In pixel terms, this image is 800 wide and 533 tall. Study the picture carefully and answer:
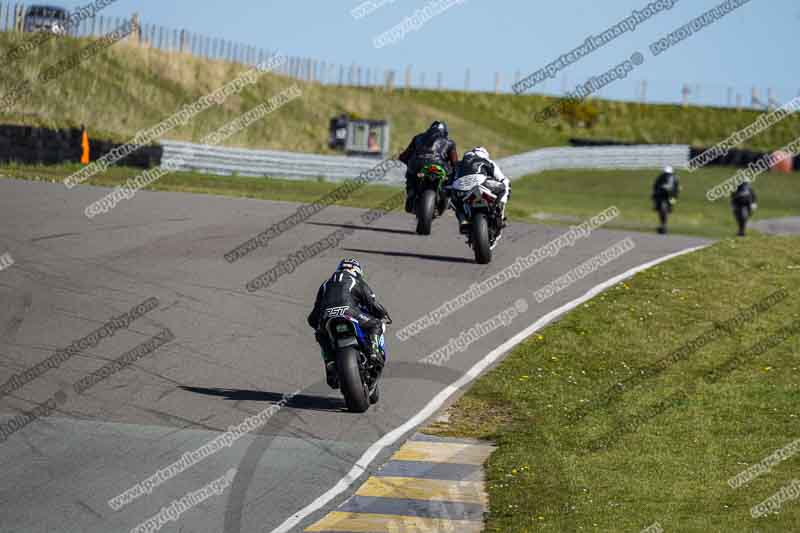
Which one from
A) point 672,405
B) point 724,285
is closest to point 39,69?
point 724,285

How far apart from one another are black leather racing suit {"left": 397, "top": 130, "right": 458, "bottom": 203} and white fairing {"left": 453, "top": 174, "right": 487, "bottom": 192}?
1329mm

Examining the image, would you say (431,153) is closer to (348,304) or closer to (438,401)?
(438,401)

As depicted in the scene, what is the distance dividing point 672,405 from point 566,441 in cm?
207

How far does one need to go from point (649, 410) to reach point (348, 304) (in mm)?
3890

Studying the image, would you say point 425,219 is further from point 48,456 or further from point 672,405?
point 48,456

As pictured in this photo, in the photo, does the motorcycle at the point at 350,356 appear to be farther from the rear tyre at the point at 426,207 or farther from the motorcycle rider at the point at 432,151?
the rear tyre at the point at 426,207

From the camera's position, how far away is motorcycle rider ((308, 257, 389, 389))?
Answer: 1290cm

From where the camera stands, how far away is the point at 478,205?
760 inches

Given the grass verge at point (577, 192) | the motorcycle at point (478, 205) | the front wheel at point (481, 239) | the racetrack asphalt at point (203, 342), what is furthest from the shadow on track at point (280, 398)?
the grass verge at point (577, 192)

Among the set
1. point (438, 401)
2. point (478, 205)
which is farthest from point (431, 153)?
point (438, 401)

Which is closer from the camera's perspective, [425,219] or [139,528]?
→ [139,528]

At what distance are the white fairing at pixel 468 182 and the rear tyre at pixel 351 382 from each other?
21.3ft

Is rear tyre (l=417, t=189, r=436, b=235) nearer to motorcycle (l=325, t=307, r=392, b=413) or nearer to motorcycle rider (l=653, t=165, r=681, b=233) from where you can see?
motorcycle (l=325, t=307, r=392, b=413)

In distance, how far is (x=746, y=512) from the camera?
10.5 metres
